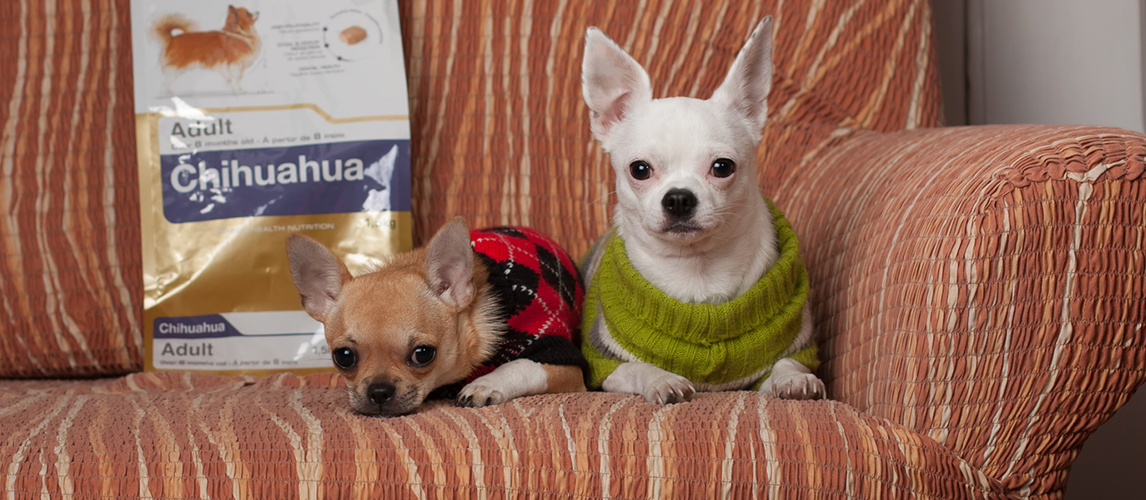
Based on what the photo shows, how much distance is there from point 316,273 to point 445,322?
0.75ft

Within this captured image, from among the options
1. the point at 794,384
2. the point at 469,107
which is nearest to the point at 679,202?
the point at 794,384

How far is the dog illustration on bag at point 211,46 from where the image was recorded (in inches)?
68.9

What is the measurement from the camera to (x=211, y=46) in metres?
1.76

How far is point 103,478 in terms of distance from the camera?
1.00 metres

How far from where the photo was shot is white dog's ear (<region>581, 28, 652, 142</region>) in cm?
137

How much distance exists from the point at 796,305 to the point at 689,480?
440 mm

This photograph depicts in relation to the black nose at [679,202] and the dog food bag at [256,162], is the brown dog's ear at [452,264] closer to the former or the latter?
the black nose at [679,202]

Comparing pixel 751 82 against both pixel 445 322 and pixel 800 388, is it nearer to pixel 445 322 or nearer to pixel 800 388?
pixel 800 388

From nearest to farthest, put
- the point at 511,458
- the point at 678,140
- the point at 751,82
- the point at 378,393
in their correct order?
the point at 511,458
the point at 378,393
the point at 678,140
the point at 751,82

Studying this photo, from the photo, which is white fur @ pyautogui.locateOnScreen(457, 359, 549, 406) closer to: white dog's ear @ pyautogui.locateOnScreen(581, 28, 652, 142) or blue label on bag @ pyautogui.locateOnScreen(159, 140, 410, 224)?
white dog's ear @ pyautogui.locateOnScreen(581, 28, 652, 142)

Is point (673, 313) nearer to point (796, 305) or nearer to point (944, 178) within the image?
point (796, 305)

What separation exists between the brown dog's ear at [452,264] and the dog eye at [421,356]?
0.11m

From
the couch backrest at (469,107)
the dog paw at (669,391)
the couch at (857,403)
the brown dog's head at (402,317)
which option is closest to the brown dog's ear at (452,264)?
the brown dog's head at (402,317)

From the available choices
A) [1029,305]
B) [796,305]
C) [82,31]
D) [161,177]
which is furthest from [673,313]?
[82,31]
